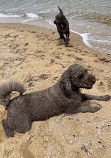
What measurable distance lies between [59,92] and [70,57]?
3105mm

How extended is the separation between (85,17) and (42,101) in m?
9.71

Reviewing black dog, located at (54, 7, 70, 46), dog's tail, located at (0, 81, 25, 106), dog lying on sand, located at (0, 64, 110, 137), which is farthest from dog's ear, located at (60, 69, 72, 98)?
black dog, located at (54, 7, 70, 46)

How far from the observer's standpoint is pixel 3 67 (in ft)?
21.0

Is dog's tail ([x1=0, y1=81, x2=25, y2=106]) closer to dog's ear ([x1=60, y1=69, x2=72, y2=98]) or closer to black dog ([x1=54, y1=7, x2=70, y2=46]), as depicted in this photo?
dog's ear ([x1=60, y1=69, x2=72, y2=98])

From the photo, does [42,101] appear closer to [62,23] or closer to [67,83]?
[67,83]

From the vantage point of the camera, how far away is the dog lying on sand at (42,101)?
360 cm

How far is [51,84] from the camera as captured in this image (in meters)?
5.03

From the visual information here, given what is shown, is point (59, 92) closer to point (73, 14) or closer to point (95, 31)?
point (95, 31)

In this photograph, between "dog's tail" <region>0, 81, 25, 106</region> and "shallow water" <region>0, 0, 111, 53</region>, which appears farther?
"shallow water" <region>0, 0, 111, 53</region>

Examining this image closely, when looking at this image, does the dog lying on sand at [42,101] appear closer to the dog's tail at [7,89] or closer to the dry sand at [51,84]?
the dog's tail at [7,89]

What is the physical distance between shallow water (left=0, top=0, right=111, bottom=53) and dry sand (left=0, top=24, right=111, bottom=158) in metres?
0.78

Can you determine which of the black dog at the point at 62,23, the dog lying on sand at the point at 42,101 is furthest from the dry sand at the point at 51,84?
the black dog at the point at 62,23

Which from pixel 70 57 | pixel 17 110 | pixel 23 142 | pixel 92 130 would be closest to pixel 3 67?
pixel 70 57

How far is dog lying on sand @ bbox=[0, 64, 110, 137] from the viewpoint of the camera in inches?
142
